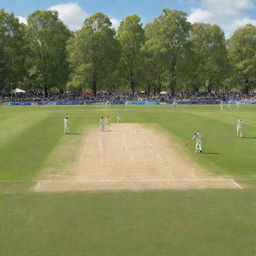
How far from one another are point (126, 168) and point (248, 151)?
10.7 metres

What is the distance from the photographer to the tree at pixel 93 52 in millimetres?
97438

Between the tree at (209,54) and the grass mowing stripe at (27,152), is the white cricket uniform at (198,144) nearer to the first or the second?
the grass mowing stripe at (27,152)

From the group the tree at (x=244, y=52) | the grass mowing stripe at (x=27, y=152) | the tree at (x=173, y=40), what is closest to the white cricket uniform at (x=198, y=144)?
the grass mowing stripe at (x=27, y=152)

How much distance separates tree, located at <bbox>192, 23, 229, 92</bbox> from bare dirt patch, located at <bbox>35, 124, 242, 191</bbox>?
73893 mm

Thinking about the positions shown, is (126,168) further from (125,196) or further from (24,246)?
(24,246)

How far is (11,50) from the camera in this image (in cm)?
9556

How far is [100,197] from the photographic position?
18.6 meters

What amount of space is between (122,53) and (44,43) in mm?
19785

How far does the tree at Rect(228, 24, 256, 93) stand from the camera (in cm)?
10562

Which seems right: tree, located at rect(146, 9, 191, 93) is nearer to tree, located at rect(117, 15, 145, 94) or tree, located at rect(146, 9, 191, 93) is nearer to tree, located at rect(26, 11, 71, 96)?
tree, located at rect(117, 15, 145, 94)

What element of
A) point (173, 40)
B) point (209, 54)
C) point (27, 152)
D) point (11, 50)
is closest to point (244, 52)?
point (209, 54)

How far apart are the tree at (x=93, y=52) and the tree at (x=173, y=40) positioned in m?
11.6

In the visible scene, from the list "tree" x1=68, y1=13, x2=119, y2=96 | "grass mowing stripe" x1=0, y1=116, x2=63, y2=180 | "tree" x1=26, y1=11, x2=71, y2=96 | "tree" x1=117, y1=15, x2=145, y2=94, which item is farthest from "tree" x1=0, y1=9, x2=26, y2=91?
"grass mowing stripe" x1=0, y1=116, x2=63, y2=180

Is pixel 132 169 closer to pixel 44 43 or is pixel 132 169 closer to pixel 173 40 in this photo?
pixel 44 43
